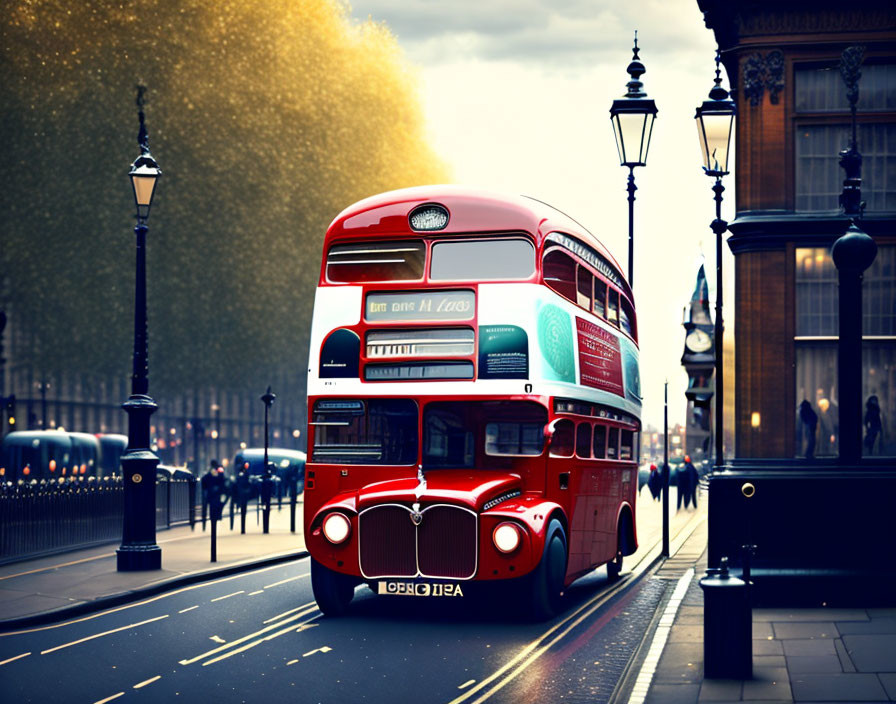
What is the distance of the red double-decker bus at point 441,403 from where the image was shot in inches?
508

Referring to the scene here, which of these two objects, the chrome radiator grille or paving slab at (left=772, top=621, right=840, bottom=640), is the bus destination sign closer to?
the chrome radiator grille

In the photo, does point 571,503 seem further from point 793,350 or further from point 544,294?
point 793,350

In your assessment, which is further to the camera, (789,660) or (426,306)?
(426,306)

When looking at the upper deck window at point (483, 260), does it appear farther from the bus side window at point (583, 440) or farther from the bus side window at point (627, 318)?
the bus side window at point (627, 318)

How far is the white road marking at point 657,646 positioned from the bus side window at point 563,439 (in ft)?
6.49

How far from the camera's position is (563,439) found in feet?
46.1

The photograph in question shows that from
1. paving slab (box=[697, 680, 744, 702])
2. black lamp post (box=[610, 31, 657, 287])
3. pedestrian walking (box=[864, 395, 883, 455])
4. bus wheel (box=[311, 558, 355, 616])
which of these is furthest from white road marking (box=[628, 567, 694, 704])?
black lamp post (box=[610, 31, 657, 287])

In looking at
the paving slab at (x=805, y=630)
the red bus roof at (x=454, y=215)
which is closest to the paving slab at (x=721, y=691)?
the paving slab at (x=805, y=630)

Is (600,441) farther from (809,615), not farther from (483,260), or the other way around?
(809,615)

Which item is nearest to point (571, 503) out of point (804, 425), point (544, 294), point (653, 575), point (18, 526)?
point (544, 294)

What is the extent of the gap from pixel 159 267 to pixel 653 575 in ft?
117

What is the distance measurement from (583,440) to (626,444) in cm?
346

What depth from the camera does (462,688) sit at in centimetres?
999

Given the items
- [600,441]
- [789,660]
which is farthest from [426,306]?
[789,660]
